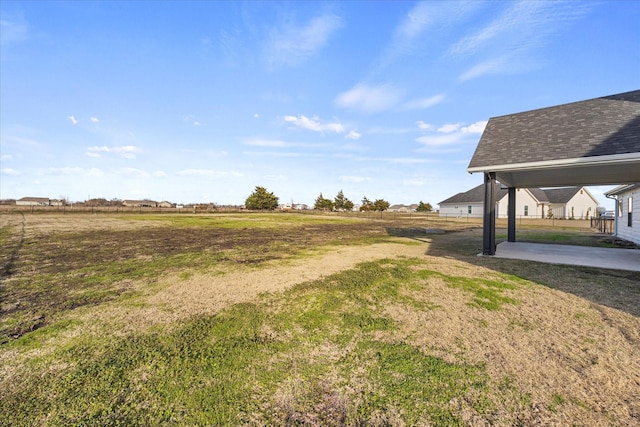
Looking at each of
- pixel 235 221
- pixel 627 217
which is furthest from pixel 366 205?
pixel 627 217

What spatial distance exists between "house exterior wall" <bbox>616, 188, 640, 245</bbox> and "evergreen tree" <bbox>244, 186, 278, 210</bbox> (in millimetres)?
54268

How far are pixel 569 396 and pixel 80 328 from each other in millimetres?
5839

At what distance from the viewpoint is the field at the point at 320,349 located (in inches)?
87.9

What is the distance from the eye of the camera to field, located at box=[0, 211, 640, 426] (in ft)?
7.32

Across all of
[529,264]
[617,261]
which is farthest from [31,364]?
[617,261]

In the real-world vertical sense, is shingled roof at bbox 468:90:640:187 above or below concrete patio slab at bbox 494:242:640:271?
above

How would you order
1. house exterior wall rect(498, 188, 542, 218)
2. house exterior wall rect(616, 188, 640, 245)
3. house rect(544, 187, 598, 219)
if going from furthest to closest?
house rect(544, 187, 598, 219) → house exterior wall rect(498, 188, 542, 218) → house exterior wall rect(616, 188, 640, 245)

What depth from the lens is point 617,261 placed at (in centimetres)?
790

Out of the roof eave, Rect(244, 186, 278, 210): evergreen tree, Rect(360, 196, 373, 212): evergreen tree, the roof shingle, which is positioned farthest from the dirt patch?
Rect(360, 196, 373, 212): evergreen tree

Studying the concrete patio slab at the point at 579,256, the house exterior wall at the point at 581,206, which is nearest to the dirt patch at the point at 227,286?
the concrete patio slab at the point at 579,256

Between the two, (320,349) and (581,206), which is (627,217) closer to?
(320,349)

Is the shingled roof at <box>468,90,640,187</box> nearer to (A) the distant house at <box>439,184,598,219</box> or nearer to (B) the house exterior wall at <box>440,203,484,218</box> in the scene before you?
(A) the distant house at <box>439,184,598,219</box>

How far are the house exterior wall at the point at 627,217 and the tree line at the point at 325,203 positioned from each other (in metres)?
47.5

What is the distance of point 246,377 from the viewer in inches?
104
